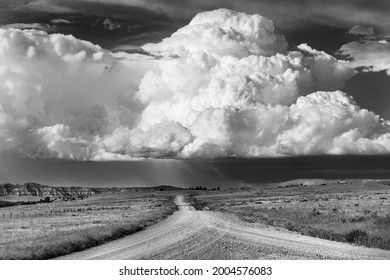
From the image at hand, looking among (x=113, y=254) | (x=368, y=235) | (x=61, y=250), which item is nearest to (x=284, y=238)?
(x=368, y=235)

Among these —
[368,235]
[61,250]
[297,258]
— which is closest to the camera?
[297,258]

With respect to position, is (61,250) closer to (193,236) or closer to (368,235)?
(193,236)

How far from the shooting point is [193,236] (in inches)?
1344
